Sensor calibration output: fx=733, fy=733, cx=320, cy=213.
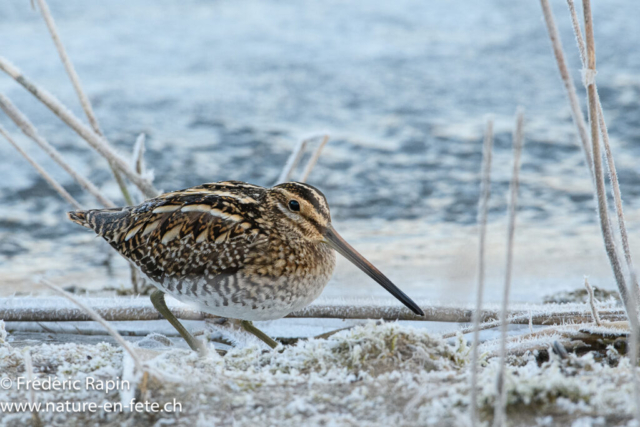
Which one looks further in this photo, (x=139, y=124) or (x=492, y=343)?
(x=139, y=124)

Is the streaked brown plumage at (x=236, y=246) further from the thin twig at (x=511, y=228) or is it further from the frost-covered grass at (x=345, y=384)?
the thin twig at (x=511, y=228)

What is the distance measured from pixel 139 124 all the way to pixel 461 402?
5915 mm

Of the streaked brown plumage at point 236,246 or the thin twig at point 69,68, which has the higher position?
the thin twig at point 69,68

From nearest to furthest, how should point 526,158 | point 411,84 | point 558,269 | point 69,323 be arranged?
point 69,323 < point 558,269 < point 526,158 < point 411,84

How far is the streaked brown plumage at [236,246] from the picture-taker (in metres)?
3.28

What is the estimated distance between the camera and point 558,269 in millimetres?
4938

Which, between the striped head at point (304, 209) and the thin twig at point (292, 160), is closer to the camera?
the striped head at point (304, 209)

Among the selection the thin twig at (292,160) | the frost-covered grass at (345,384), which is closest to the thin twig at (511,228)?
the frost-covered grass at (345,384)

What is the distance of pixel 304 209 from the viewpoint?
362 centimetres

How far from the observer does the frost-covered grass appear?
215cm

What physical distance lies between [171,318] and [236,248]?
1.72 ft

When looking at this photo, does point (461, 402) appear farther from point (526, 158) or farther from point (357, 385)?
point (526, 158)

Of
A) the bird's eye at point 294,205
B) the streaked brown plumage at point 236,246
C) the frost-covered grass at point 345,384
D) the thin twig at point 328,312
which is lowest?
the frost-covered grass at point 345,384

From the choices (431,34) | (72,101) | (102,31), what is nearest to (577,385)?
(72,101)
